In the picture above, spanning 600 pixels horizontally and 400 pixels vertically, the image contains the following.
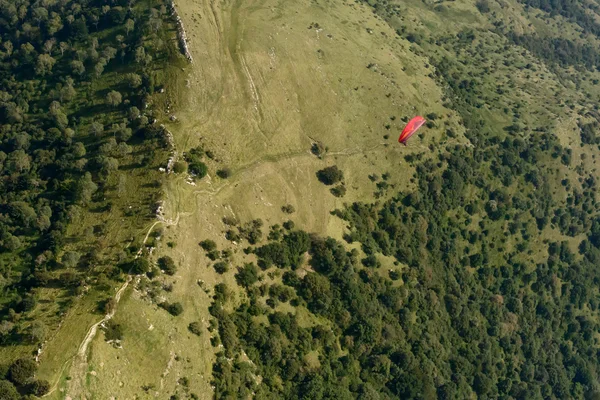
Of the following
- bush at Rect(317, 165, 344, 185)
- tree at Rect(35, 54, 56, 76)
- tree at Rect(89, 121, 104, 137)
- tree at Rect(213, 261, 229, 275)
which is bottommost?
bush at Rect(317, 165, 344, 185)

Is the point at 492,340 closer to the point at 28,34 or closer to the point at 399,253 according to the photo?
the point at 399,253

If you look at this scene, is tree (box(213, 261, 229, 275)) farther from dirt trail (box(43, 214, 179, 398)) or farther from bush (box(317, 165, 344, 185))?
bush (box(317, 165, 344, 185))

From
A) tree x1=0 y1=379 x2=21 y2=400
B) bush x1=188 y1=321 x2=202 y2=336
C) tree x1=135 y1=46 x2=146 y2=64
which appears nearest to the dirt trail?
tree x1=0 y1=379 x2=21 y2=400

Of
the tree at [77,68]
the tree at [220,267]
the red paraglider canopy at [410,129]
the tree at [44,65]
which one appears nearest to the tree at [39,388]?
the tree at [220,267]

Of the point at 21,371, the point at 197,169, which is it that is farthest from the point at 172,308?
the point at 197,169

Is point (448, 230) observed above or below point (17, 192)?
below

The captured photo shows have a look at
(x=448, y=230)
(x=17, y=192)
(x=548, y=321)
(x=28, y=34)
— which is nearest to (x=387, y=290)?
(x=448, y=230)

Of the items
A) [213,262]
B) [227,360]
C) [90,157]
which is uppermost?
[90,157]
